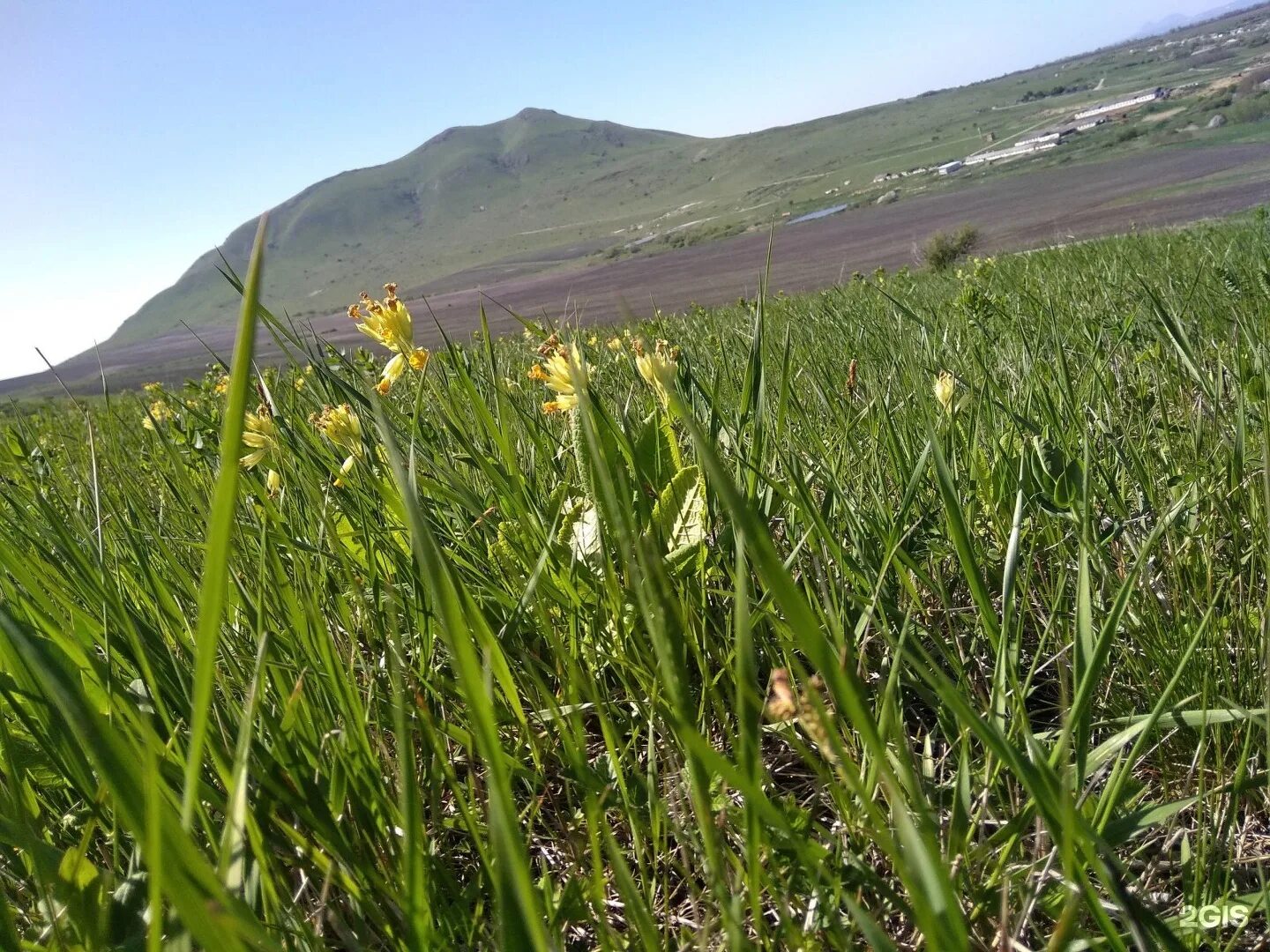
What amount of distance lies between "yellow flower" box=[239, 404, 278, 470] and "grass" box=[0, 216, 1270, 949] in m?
0.02

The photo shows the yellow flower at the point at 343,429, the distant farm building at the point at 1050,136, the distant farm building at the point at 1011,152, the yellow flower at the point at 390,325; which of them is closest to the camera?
the yellow flower at the point at 343,429

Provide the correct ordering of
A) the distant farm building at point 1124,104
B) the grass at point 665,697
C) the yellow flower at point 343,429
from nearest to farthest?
1. the grass at point 665,697
2. the yellow flower at point 343,429
3. the distant farm building at point 1124,104

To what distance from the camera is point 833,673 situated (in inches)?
16.2

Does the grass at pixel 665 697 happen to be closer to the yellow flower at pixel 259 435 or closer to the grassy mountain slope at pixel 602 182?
the yellow flower at pixel 259 435

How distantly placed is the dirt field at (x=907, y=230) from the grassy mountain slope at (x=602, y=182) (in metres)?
3.94

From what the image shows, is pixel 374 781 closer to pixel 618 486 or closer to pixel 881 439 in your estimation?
pixel 618 486

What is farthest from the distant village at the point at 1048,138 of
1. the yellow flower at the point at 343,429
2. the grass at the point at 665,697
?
the yellow flower at the point at 343,429

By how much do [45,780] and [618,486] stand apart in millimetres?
680

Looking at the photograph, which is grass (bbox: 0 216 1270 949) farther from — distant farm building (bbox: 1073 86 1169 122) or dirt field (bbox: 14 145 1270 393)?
distant farm building (bbox: 1073 86 1169 122)

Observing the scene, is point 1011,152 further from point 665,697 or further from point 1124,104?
point 665,697

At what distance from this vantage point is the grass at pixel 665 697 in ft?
1.50

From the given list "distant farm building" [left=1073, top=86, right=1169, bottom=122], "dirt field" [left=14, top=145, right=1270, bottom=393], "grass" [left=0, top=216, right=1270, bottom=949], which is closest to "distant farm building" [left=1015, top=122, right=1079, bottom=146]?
"distant farm building" [left=1073, top=86, right=1169, bottom=122]

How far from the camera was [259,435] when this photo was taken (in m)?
1.30

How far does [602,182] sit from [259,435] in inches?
4146
